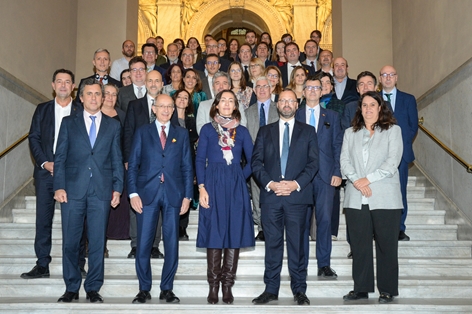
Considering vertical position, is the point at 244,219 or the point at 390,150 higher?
the point at 390,150

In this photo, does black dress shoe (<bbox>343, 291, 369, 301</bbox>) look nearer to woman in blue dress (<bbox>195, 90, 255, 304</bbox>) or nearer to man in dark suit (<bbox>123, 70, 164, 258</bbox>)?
woman in blue dress (<bbox>195, 90, 255, 304</bbox>)

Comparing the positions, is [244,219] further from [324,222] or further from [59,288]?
[59,288]

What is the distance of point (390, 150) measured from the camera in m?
5.17

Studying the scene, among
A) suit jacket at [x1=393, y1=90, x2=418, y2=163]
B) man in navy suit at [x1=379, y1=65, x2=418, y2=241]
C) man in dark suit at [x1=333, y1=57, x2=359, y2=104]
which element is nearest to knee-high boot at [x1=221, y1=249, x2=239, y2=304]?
man in navy suit at [x1=379, y1=65, x2=418, y2=241]

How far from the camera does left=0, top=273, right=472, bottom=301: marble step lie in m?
5.27

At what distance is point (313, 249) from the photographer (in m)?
5.98

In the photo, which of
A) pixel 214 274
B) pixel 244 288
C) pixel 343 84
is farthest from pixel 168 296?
pixel 343 84

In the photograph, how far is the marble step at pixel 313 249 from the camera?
5.99 meters

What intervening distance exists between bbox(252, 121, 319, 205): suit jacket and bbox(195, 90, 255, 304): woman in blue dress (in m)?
0.13

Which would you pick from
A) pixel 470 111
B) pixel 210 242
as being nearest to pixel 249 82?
pixel 470 111

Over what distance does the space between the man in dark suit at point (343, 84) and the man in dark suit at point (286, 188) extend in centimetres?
222

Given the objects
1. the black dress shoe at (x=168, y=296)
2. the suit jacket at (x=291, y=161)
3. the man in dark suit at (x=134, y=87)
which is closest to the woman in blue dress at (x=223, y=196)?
the suit jacket at (x=291, y=161)

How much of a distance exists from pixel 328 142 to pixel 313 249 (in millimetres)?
1088

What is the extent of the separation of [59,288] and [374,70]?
22.7ft
